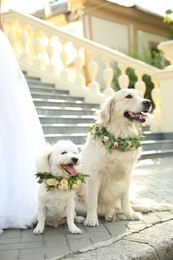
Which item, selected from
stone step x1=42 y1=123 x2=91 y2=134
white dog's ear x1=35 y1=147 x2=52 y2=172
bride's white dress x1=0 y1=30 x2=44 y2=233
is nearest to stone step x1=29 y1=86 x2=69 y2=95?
stone step x1=42 y1=123 x2=91 y2=134

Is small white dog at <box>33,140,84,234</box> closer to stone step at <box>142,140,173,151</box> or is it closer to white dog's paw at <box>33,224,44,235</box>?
white dog's paw at <box>33,224,44,235</box>

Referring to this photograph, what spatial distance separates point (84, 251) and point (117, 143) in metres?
1.14

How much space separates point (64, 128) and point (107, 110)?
4.27m

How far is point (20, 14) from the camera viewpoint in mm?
10406

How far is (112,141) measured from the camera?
12.0ft

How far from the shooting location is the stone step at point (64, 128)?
302 inches

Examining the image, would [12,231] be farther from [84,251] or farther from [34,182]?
[84,251]

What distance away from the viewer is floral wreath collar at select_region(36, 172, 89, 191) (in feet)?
11.1

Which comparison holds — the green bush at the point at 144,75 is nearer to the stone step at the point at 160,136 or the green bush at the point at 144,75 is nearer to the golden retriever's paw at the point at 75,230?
the stone step at the point at 160,136

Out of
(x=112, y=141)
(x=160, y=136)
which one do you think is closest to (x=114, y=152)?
(x=112, y=141)

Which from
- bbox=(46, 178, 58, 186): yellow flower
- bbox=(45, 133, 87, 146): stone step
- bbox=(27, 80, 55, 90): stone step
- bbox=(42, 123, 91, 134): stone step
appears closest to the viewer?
bbox=(46, 178, 58, 186): yellow flower

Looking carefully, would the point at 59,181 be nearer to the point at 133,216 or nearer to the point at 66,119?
the point at 133,216

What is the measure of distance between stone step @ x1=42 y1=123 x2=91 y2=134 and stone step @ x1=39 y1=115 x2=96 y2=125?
4.6 inches

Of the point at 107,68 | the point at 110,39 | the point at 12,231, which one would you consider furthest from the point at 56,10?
the point at 12,231
